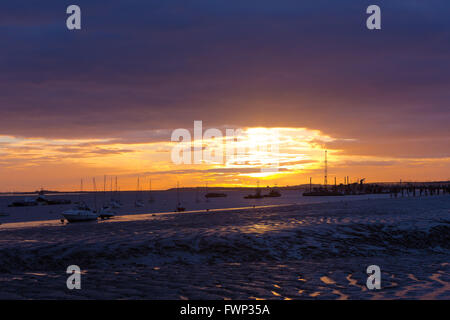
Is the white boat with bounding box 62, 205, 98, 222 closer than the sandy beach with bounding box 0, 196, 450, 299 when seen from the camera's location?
No

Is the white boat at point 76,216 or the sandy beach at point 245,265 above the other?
the sandy beach at point 245,265

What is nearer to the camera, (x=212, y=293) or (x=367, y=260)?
(x=212, y=293)

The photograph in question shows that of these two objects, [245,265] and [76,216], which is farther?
[76,216]

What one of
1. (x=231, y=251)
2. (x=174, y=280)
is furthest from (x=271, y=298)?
(x=231, y=251)

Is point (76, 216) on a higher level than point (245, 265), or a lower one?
lower

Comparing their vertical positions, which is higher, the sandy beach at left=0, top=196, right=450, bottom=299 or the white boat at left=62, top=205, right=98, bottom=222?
the sandy beach at left=0, top=196, right=450, bottom=299

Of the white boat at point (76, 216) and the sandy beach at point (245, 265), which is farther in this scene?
the white boat at point (76, 216)
